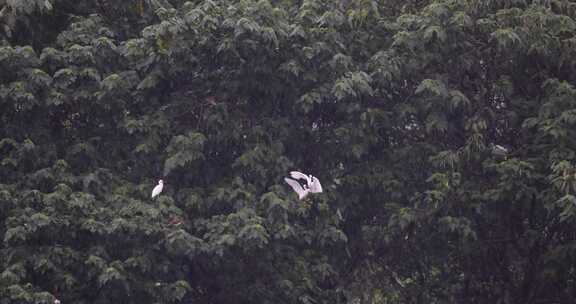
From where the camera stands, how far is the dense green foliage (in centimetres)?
573

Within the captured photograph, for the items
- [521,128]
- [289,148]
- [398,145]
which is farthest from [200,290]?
[521,128]

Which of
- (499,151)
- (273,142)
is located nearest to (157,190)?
(273,142)

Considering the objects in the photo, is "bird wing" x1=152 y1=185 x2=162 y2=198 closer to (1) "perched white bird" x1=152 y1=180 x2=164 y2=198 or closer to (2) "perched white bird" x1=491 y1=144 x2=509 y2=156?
(1) "perched white bird" x1=152 y1=180 x2=164 y2=198

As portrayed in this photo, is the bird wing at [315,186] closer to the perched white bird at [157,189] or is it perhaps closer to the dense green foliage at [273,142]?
the dense green foliage at [273,142]

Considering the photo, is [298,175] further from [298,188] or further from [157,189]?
[157,189]

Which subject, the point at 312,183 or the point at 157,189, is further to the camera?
the point at 312,183

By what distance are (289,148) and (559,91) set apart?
1857mm

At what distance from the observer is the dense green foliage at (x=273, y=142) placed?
573 cm

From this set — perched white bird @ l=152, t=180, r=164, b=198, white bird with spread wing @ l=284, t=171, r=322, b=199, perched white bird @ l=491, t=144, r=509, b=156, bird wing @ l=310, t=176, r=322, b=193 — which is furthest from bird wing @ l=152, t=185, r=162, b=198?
perched white bird @ l=491, t=144, r=509, b=156

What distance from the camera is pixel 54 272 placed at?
5.61m

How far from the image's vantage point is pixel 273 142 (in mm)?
6184

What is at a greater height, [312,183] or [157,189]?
[157,189]

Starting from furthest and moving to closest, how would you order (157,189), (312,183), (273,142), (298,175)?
1. (273,142)
2. (312,183)
3. (298,175)
4. (157,189)

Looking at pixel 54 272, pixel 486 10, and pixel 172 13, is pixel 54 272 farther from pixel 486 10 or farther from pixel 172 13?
pixel 486 10
